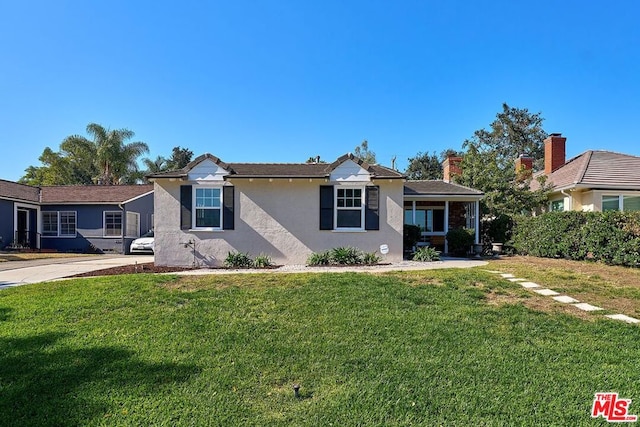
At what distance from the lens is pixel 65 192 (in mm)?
23234

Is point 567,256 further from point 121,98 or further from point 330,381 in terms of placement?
point 121,98

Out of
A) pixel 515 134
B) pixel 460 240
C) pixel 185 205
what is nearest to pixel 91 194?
pixel 185 205

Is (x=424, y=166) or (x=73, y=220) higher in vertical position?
(x=424, y=166)

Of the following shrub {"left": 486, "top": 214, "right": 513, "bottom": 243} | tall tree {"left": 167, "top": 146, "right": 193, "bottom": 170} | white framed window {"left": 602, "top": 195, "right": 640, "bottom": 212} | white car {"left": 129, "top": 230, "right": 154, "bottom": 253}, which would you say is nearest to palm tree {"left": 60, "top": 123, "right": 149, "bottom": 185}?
tall tree {"left": 167, "top": 146, "right": 193, "bottom": 170}

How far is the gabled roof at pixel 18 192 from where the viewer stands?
2056 centimetres

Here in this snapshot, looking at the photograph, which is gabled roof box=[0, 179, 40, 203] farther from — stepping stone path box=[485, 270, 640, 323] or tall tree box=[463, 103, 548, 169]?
tall tree box=[463, 103, 548, 169]

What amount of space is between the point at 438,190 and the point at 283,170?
24.0 ft

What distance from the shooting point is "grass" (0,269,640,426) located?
11.3 ft

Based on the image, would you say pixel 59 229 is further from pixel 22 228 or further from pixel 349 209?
pixel 349 209

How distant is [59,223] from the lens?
2198 centimetres

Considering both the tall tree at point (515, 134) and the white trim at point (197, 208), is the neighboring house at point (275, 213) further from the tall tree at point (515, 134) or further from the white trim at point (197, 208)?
the tall tree at point (515, 134)

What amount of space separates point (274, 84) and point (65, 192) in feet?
52.7

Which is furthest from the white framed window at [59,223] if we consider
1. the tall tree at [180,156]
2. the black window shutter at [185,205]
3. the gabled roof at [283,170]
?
the tall tree at [180,156]

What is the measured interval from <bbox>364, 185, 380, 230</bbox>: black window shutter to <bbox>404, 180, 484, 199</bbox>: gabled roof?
139 inches
